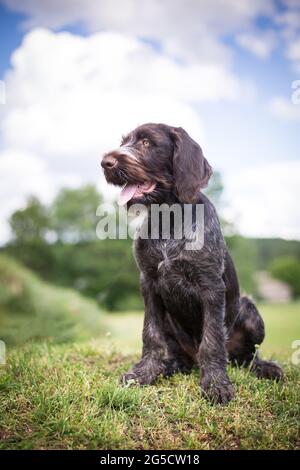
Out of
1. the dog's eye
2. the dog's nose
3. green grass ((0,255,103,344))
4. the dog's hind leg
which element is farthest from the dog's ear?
green grass ((0,255,103,344))

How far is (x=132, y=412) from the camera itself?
4.44 m

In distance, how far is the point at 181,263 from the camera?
16.1ft

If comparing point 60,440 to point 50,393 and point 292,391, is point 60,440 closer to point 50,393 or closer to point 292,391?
point 50,393

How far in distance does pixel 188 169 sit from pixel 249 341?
7.41ft

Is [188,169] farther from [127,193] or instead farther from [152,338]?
[152,338]

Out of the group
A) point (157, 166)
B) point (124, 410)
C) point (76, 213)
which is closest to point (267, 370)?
point (124, 410)

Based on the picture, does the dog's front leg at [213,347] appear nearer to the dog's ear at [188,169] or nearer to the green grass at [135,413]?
the green grass at [135,413]

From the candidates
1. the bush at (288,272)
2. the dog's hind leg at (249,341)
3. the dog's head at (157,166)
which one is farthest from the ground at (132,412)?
the bush at (288,272)

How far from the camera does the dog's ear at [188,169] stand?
487 centimetres

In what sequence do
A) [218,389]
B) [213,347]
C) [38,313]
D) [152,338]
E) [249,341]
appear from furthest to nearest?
[38,313], [249,341], [152,338], [213,347], [218,389]

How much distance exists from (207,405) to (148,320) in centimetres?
116

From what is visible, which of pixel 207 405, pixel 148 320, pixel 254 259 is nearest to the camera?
pixel 207 405

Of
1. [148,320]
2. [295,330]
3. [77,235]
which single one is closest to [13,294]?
[148,320]

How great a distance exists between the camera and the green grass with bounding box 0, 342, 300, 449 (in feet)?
13.1
